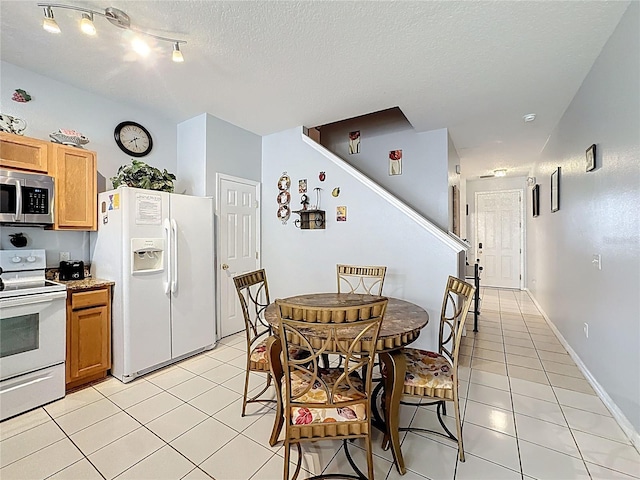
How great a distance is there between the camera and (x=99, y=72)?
255cm

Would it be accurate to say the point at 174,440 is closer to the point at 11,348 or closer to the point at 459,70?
the point at 11,348

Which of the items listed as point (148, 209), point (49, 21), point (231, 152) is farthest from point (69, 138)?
point (231, 152)

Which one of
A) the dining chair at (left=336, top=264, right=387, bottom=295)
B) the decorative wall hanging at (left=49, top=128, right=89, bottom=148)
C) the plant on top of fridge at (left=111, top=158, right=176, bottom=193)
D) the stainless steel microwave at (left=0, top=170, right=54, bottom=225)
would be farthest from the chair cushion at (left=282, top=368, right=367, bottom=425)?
the decorative wall hanging at (left=49, top=128, right=89, bottom=148)

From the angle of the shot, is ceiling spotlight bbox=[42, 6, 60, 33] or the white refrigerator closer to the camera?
ceiling spotlight bbox=[42, 6, 60, 33]

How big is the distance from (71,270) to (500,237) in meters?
7.61

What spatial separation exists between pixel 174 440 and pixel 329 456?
0.99 meters

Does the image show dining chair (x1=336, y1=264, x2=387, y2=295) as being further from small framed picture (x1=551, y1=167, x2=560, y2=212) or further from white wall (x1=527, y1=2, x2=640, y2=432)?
small framed picture (x1=551, y1=167, x2=560, y2=212)

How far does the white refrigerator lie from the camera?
2.56 meters

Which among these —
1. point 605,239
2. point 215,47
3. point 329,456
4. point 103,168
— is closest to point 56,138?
point 103,168

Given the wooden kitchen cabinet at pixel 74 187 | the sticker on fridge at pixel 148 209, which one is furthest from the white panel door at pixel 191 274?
the wooden kitchen cabinet at pixel 74 187

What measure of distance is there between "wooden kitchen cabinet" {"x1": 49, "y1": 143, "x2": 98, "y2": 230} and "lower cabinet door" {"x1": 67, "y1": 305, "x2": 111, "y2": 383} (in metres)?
0.80

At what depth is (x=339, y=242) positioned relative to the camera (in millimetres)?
3623

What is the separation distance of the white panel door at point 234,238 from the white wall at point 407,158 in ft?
5.80

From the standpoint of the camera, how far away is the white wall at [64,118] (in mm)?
2467
